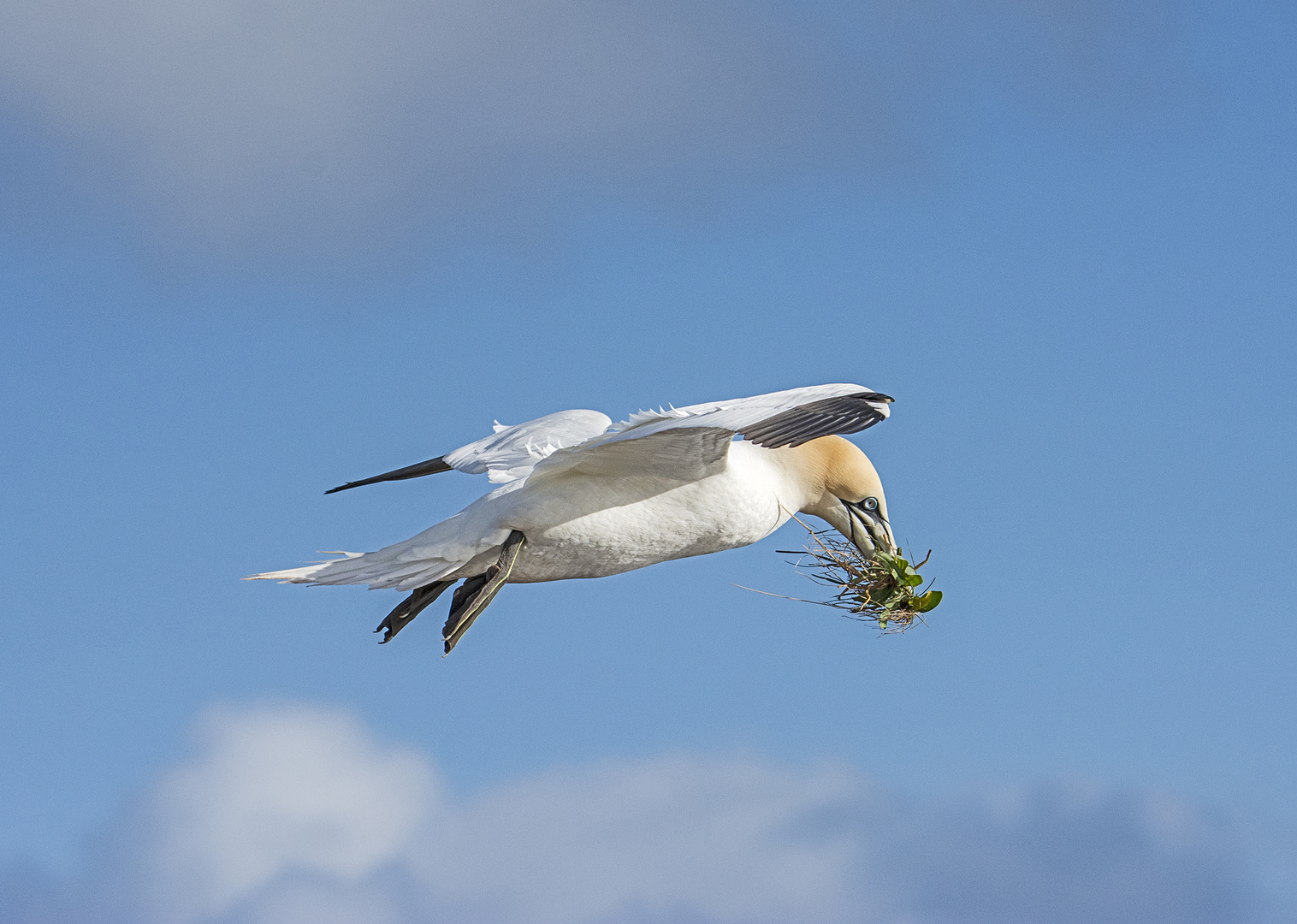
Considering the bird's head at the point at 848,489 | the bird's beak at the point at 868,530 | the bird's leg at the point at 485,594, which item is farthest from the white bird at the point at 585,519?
the bird's beak at the point at 868,530

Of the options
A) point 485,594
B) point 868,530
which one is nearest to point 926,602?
point 868,530

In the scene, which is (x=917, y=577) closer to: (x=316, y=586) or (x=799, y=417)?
(x=799, y=417)

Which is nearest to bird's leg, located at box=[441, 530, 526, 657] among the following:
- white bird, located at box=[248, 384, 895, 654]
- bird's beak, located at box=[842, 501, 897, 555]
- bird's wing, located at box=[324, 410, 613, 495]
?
white bird, located at box=[248, 384, 895, 654]

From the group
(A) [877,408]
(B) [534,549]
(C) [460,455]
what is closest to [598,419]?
(C) [460,455]

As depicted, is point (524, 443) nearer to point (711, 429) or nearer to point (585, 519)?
point (585, 519)

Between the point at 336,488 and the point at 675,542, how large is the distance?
9.05ft

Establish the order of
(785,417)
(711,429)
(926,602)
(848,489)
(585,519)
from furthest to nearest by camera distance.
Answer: (848,489) < (926,602) < (585,519) < (711,429) < (785,417)

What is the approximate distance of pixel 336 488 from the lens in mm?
10938

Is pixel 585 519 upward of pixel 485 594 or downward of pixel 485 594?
upward

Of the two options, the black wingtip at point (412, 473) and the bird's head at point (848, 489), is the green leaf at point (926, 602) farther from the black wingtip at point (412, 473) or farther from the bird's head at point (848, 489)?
the black wingtip at point (412, 473)

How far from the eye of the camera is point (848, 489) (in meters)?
10.6

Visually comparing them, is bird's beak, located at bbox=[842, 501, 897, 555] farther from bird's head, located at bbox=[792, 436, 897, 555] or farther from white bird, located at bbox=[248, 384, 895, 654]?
white bird, located at bbox=[248, 384, 895, 654]

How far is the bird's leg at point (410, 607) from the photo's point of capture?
9.81 m

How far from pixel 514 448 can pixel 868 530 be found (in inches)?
102
